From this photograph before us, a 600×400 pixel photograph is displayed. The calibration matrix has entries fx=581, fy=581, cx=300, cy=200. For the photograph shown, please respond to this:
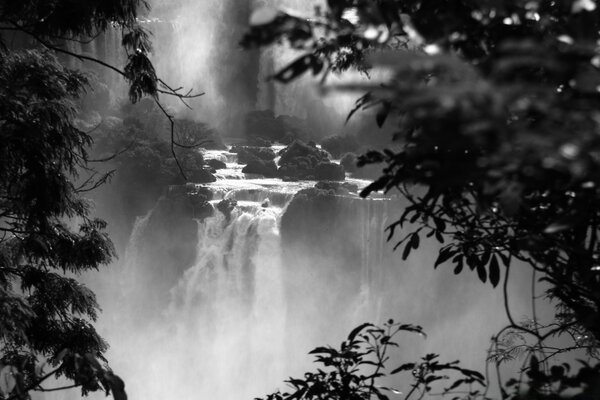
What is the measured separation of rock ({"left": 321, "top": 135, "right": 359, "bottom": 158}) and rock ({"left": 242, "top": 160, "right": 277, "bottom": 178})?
181 cm

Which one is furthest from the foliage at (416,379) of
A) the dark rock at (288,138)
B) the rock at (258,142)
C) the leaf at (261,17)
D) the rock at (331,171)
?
the dark rock at (288,138)

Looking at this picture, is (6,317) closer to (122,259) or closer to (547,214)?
(547,214)

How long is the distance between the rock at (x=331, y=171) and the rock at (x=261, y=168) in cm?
153

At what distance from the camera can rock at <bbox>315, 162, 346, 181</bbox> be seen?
1506 cm

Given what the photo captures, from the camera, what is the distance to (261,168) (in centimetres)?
1611

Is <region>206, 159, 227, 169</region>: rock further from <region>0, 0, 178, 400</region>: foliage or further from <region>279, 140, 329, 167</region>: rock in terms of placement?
<region>0, 0, 178, 400</region>: foliage

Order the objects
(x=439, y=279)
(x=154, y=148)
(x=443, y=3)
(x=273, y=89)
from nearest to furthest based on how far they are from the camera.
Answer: (x=443, y=3) < (x=439, y=279) < (x=154, y=148) < (x=273, y=89)

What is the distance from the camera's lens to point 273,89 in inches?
792

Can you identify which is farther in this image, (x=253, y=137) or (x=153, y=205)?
(x=253, y=137)

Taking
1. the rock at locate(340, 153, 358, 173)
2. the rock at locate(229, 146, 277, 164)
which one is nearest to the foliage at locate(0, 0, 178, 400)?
the rock at locate(340, 153, 358, 173)

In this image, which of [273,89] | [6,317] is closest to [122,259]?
[273,89]

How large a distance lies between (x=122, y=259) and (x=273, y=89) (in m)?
7.94

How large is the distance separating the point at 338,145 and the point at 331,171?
196 cm

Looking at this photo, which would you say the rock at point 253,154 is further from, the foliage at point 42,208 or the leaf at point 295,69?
the leaf at point 295,69
